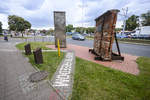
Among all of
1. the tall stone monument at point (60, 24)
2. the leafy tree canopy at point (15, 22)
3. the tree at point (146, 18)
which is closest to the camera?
the tall stone monument at point (60, 24)

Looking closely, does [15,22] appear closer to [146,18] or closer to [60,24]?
[60,24]

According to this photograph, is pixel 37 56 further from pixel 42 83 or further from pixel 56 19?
pixel 56 19

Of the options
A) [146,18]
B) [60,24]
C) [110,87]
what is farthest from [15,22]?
[146,18]

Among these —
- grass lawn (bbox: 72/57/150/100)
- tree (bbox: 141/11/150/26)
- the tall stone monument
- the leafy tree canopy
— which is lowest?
grass lawn (bbox: 72/57/150/100)

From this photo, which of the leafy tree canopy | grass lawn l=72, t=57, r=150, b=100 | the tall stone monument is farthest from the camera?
the leafy tree canopy

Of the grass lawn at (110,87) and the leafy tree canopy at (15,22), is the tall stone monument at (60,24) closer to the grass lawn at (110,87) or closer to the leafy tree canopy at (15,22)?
the grass lawn at (110,87)

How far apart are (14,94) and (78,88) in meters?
1.84

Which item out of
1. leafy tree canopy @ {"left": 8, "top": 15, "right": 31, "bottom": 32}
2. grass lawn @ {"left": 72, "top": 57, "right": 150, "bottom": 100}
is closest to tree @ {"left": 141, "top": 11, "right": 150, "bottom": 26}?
grass lawn @ {"left": 72, "top": 57, "right": 150, "bottom": 100}

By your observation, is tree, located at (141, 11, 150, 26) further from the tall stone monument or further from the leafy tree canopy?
the leafy tree canopy

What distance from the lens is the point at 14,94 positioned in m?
2.08

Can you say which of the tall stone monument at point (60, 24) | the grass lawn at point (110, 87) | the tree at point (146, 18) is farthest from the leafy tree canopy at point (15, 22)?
the tree at point (146, 18)

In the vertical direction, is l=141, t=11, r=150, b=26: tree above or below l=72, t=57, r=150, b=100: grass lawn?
above

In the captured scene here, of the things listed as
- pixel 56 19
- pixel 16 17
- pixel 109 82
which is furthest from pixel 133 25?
pixel 16 17

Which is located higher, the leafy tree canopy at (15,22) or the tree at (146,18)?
the tree at (146,18)
